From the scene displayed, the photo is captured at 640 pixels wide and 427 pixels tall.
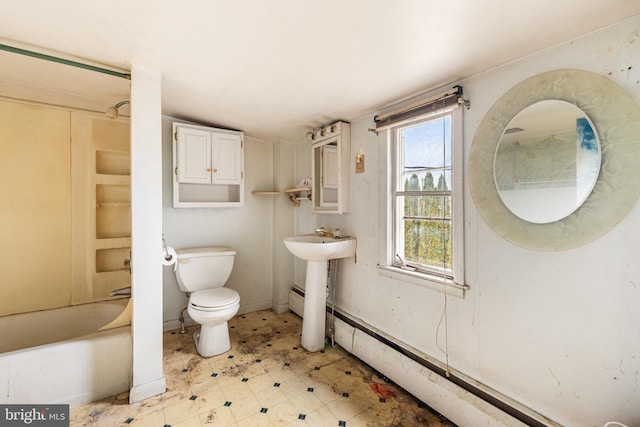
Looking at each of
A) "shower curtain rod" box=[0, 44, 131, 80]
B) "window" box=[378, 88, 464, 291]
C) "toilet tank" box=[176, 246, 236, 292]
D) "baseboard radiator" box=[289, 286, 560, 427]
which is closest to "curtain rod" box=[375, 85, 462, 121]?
"window" box=[378, 88, 464, 291]

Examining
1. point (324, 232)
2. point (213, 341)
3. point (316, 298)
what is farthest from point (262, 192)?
point (213, 341)

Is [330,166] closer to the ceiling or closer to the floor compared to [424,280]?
closer to the ceiling

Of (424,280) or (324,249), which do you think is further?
(324,249)

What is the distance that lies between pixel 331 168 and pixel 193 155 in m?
1.33

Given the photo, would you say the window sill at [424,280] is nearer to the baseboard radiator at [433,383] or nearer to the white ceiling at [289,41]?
the baseboard radiator at [433,383]

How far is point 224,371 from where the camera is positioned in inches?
81.0

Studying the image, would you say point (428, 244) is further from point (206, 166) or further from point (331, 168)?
point (206, 166)

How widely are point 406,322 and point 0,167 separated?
131 inches

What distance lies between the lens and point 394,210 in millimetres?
2066

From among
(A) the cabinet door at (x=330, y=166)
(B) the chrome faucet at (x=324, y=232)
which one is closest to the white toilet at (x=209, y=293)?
(B) the chrome faucet at (x=324, y=232)

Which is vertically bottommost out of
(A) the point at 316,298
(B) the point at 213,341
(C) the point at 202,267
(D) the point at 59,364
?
(B) the point at 213,341

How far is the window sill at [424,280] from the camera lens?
63.5 inches

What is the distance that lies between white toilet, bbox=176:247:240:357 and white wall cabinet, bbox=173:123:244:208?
1.72 feet

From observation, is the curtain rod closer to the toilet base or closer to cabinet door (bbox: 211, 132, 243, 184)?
cabinet door (bbox: 211, 132, 243, 184)
